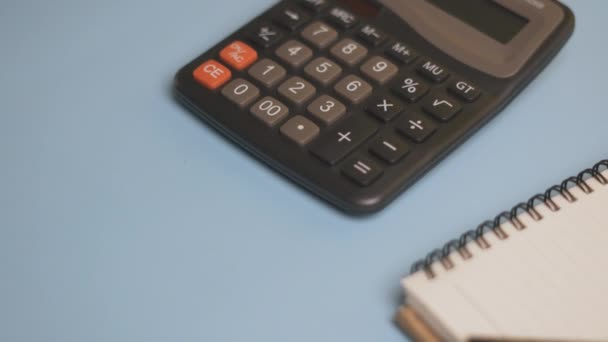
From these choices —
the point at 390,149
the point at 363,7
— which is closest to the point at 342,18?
the point at 363,7

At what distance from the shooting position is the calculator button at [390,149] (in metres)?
0.42

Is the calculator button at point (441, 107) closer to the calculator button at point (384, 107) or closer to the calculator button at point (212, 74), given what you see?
the calculator button at point (384, 107)

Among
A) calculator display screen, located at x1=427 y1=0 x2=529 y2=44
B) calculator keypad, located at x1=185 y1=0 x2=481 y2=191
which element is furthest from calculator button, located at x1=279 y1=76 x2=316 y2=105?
calculator display screen, located at x1=427 y1=0 x2=529 y2=44

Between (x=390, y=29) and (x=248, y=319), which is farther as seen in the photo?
(x=390, y=29)

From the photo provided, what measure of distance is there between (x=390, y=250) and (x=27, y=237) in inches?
8.3

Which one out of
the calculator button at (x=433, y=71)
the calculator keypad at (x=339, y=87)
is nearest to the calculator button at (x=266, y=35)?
the calculator keypad at (x=339, y=87)

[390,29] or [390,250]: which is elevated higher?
[390,29]

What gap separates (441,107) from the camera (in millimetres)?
448

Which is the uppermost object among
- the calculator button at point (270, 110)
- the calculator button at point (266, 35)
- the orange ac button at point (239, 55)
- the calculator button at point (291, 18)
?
the calculator button at point (291, 18)

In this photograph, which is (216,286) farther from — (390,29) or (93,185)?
(390,29)

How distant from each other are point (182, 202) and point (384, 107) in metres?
0.14

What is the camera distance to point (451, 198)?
17.2 inches

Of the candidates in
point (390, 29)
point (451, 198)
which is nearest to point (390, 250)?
point (451, 198)

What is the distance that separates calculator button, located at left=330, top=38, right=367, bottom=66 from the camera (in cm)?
48
